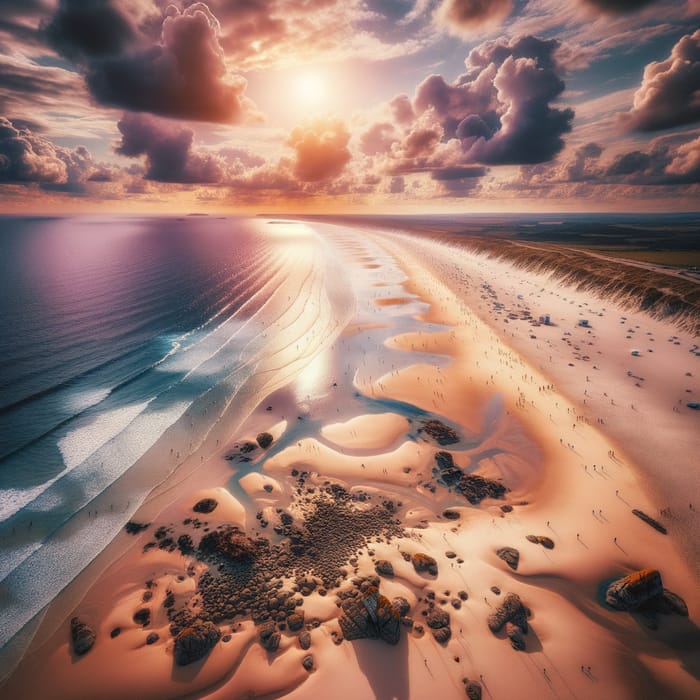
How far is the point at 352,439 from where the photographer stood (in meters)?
24.0

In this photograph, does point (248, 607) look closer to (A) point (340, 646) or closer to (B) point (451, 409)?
(A) point (340, 646)

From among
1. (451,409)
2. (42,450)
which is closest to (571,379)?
(451,409)

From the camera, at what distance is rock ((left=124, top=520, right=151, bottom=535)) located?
57.6 ft

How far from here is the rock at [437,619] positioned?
40.6ft

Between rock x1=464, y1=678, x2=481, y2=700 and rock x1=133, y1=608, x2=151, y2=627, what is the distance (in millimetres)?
11717

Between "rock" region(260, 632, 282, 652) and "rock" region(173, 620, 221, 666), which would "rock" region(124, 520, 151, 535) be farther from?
"rock" region(260, 632, 282, 652)

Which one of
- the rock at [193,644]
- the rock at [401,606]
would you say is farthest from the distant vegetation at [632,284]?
the rock at [193,644]

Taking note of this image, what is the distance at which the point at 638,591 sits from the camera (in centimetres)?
1276

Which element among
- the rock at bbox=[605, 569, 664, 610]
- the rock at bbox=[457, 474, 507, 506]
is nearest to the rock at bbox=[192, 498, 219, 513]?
the rock at bbox=[457, 474, 507, 506]

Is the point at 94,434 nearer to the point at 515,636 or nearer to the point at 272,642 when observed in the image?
the point at 272,642

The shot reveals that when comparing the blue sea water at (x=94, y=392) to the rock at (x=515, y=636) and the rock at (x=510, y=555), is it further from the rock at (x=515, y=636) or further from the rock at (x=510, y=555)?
the rock at (x=510, y=555)

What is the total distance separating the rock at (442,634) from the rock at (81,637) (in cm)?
1265

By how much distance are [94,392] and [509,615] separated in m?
34.9

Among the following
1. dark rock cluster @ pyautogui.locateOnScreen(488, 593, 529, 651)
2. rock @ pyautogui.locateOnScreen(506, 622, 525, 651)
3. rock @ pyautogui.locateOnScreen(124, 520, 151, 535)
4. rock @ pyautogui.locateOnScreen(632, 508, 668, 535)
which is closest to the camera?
rock @ pyautogui.locateOnScreen(506, 622, 525, 651)
